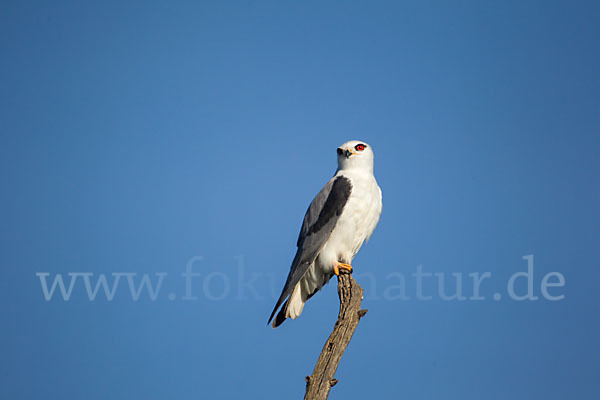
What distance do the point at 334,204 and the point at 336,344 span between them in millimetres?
1672

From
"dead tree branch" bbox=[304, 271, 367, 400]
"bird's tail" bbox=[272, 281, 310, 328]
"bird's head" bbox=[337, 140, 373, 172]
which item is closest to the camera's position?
"dead tree branch" bbox=[304, 271, 367, 400]

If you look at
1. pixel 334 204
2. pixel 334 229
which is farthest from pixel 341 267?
pixel 334 204

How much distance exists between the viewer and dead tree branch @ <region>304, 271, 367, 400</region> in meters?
5.38

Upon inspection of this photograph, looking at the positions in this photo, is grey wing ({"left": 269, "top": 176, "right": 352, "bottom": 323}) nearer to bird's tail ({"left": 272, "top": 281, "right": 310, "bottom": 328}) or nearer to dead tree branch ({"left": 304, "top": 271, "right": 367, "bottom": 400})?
bird's tail ({"left": 272, "top": 281, "right": 310, "bottom": 328})

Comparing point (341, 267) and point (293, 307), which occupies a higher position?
point (341, 267)

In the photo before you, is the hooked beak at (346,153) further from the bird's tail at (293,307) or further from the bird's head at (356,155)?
the bird's tail at (293,307)

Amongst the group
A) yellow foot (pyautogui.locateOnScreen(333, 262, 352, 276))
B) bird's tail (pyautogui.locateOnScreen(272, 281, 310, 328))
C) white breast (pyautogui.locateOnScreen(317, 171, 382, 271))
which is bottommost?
bird's tail (pyautogui.locateOnScreen(272, 281, 310, 328))

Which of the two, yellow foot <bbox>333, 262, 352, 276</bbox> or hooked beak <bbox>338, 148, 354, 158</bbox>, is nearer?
yellow foot <bbox>333, 262, 352, 276</bbox>

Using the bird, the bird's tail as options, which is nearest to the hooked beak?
the bird

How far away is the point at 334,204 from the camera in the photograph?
645 centimetres

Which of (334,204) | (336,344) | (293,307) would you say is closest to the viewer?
(336,344)

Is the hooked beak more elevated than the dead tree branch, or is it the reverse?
the hooked beak

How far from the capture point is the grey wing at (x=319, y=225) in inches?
254

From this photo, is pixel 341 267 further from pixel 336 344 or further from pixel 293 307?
pixel 336 344
